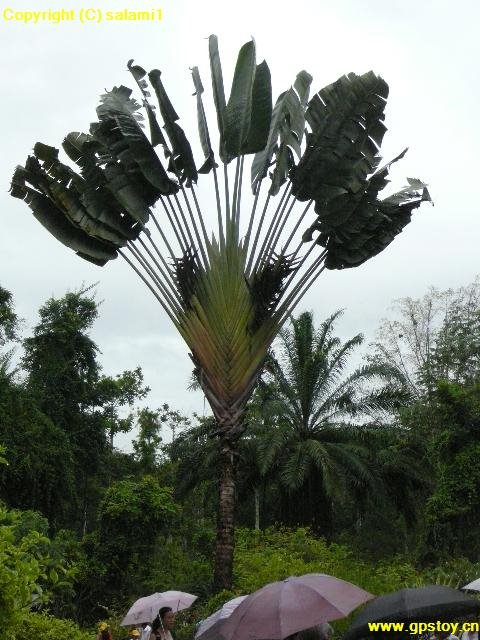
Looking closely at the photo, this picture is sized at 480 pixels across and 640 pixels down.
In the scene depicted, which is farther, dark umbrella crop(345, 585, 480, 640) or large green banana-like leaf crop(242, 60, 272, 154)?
large green banana-like leaf crop(242, 60, 272, 154)

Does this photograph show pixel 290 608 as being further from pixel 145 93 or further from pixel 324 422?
pixel 324 422

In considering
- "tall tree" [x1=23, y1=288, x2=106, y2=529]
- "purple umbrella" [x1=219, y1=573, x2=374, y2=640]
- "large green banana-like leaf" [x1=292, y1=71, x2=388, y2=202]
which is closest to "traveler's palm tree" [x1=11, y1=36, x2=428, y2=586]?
"large green banana-like leaf" [x1=292, y1=71, x2=388, y2=202]

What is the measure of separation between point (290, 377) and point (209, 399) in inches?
442

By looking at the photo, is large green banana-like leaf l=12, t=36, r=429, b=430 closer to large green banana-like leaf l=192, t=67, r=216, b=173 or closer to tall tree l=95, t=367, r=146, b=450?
large green banana-like leaf l=192, t=67, r=216, b=173

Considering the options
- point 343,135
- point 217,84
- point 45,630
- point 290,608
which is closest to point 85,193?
point 217,84

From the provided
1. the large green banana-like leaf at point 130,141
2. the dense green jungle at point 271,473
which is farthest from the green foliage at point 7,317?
the large green banana-like leaf at point 130,141

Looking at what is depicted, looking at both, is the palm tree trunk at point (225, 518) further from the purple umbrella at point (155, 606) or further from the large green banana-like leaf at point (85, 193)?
the large green banana-like leaf at point (85, 193)

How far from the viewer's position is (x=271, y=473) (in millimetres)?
22578

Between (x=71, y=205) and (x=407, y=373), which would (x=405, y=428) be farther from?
(x=71, y=205)

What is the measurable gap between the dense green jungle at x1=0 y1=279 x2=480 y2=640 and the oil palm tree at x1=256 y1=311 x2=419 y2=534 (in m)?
0.04

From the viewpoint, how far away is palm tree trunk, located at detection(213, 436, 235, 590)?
11.9 m

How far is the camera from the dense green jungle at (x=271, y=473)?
16.8 meters

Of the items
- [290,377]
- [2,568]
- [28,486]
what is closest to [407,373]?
[290,377]

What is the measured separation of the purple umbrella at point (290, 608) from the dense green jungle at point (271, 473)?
437 cm
